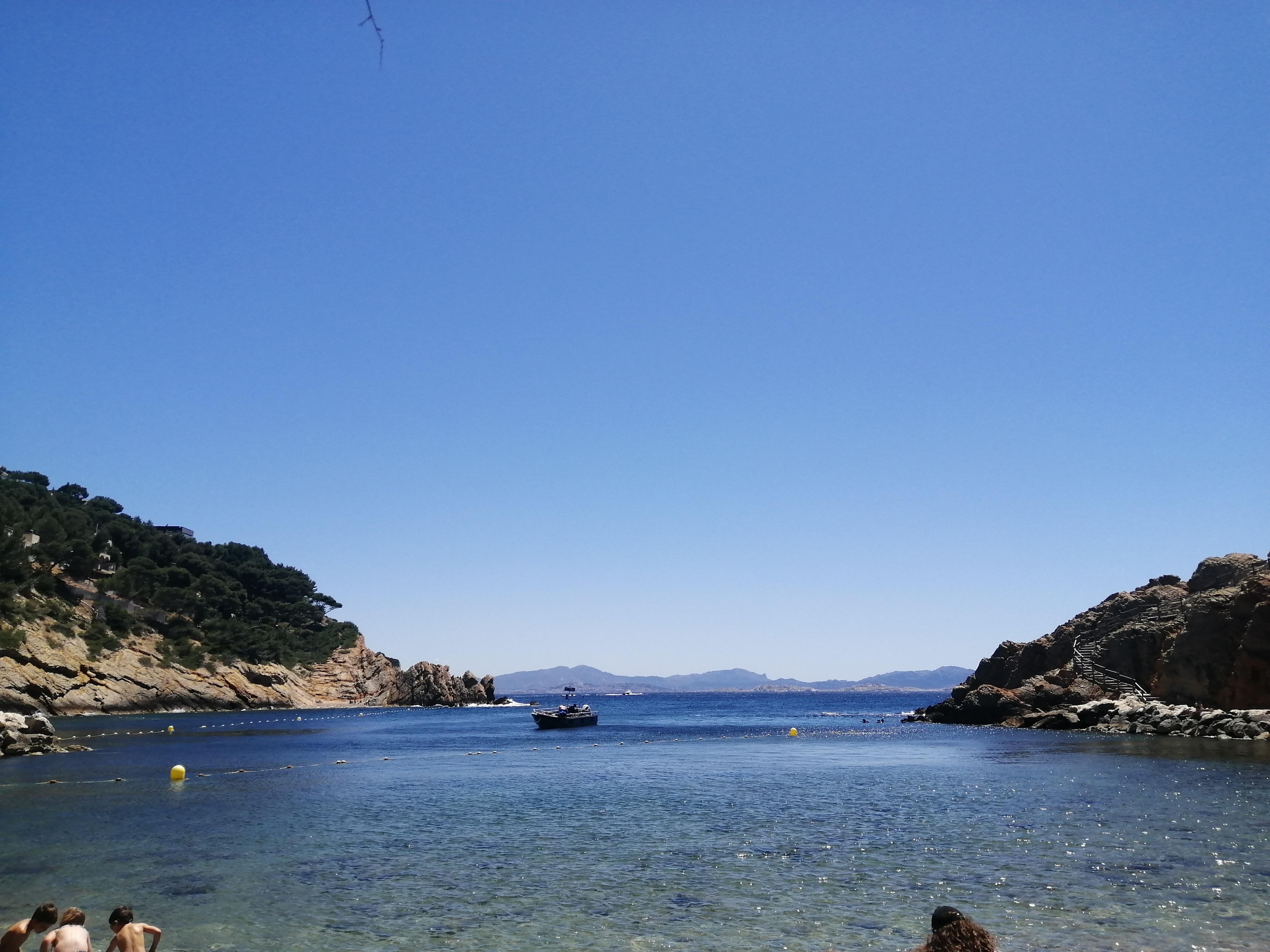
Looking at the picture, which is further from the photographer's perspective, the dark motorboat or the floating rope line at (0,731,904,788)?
the dark motorboat

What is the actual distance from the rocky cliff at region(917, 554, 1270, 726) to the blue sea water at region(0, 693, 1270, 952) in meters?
8.28

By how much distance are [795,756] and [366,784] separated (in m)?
29.5

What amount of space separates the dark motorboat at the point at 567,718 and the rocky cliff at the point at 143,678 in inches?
1723

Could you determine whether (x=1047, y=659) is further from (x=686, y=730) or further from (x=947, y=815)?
(x=947, y=815)

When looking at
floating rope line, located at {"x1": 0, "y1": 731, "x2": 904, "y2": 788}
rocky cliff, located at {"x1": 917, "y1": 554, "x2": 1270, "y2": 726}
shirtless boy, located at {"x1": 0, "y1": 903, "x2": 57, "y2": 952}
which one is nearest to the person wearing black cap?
shirtless boy, located at {"x1": 0, "y1": 903, "x2": 57, "y2": 952}

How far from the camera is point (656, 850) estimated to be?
26.8m

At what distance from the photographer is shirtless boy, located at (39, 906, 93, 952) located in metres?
13.2

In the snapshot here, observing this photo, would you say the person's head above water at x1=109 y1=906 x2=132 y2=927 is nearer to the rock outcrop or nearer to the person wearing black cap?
the person wearing black cap

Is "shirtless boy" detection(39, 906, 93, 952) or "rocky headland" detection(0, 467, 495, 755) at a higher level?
"rocky headland" detection(0, 467, 495, 755)

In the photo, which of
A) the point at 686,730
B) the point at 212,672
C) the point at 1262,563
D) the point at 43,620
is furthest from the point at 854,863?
the point at 212,672

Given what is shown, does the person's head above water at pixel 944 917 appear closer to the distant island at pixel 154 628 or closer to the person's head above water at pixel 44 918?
the person's head above water at pixel 44 918

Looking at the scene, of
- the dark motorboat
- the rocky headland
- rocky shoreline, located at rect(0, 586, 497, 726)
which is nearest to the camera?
rocky shoreline, located at rect(0, 586, 497, 726)

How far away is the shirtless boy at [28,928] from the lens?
13469 millimetres

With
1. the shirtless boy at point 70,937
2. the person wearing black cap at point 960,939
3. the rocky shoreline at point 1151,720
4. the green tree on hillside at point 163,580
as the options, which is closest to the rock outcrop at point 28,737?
the green tree on hillside at point 163,580
